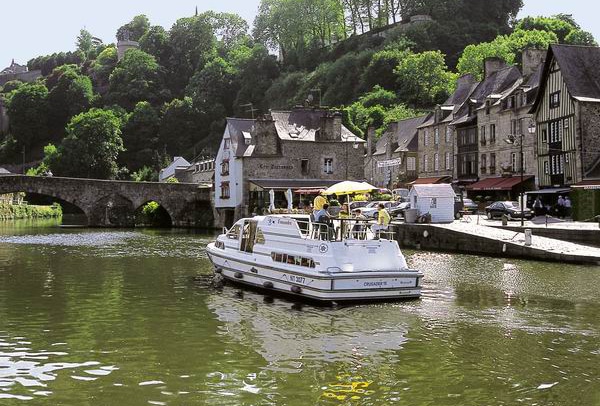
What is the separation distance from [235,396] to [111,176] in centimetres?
8589

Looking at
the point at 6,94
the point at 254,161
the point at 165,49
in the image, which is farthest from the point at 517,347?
the point at 6,94

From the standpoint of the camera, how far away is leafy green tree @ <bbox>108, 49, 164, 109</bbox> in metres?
120

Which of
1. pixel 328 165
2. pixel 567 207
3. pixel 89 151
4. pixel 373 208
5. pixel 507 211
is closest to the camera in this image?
pixel 507 211

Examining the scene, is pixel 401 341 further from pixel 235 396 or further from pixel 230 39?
pixel 230 39

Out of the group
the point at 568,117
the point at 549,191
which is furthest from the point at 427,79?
the point at 549,191

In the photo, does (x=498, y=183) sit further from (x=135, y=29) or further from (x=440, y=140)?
(x=135, y=29)

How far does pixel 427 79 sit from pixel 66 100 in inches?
2789

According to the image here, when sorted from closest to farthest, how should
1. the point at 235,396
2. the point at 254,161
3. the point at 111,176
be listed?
the point at 235,396 → the point at 254,161 → the point at 111,176

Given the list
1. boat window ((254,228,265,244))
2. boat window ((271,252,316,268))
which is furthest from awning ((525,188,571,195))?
boat window ((271,252,316,268))

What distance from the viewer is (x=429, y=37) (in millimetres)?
93062

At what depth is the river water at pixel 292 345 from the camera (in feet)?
31.3

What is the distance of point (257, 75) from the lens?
10744 cm

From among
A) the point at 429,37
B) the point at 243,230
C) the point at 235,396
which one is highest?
the point at 429,37

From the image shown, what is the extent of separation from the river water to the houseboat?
448mm
